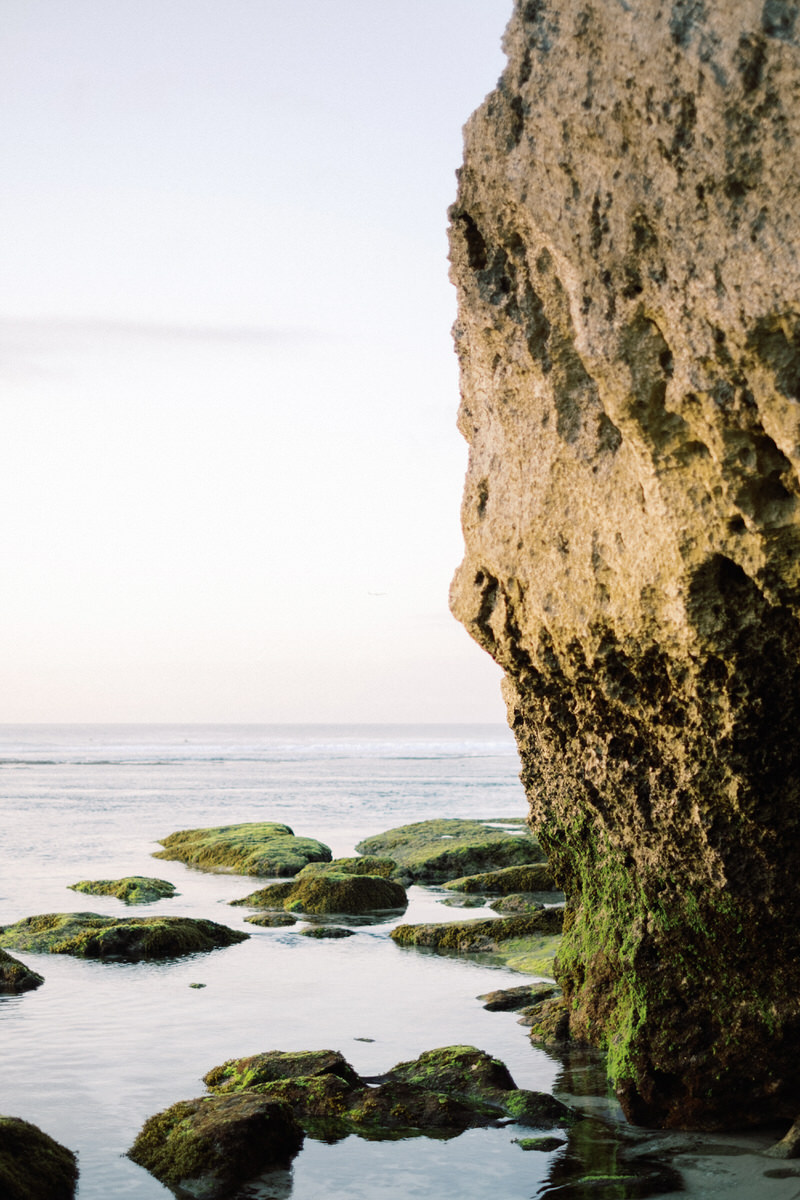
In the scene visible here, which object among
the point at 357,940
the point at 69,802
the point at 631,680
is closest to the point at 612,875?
the point at 631,680

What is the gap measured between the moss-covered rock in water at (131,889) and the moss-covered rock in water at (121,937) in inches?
111

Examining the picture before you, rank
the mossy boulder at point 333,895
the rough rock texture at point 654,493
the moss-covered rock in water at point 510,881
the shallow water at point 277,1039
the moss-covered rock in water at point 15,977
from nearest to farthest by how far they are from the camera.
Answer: the rough rock texture at point 654,493 < the shallow water at point 277,1039 < the moss-covered rock in water at point 15,977 < the mossy boulder at point 333,895 < the moss-covered rock in water at point 510,881

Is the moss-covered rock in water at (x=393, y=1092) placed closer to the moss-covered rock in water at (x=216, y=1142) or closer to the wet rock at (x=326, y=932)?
the moss-covered rock in water at (x=216, y=1142)

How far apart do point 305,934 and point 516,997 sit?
4.33 meters

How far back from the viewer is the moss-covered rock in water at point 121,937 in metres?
12.8

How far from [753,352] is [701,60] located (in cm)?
145

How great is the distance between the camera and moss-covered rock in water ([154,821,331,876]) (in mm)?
20703

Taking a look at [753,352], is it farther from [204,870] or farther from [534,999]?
[204,870]

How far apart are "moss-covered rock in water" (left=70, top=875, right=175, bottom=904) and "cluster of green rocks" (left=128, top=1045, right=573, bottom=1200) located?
8903mm

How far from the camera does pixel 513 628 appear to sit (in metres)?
8.31

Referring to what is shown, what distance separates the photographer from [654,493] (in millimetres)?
6008

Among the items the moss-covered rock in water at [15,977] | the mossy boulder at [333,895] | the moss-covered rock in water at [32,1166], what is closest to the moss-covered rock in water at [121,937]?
the moss-covered rock in water at [15,977]

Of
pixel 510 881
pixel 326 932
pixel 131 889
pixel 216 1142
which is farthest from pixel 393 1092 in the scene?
pixel 510 881

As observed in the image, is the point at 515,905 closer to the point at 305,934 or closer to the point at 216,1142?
the point at 305,934
